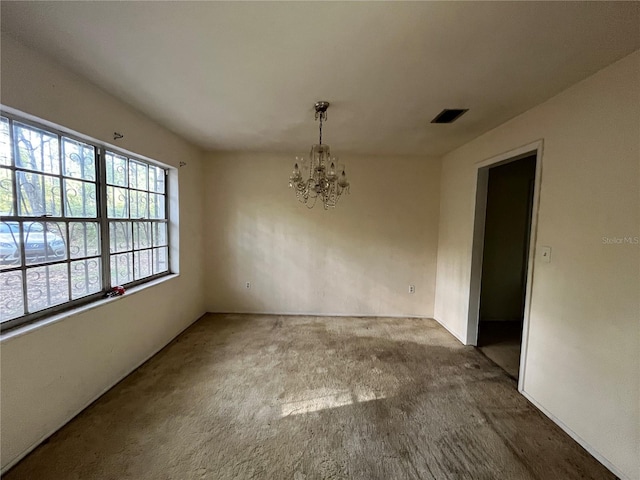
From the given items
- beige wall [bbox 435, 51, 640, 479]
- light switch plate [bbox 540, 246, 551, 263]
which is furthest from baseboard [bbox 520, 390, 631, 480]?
light switch plate [bbox 540, 246, 551, 263]

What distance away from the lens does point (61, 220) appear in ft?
6.36

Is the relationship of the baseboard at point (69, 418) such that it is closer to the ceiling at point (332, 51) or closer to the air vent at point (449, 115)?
the ceiling at point (332, 51)

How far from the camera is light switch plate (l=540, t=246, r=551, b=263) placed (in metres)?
2.14

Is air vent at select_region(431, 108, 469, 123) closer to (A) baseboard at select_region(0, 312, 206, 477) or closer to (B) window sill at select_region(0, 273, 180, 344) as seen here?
(B) window sill at select_region(0, 273, 180, 344)

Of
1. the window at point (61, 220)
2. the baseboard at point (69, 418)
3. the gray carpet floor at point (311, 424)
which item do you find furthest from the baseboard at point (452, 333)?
the window at point (61, 220)

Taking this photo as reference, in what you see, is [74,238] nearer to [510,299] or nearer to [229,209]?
[229,209]

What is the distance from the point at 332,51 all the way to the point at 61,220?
2230 millimetres

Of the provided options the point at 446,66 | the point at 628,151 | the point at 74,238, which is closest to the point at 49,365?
the point at 74,238

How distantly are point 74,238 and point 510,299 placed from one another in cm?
536

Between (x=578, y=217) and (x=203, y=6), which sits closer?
(x=203, y=6)

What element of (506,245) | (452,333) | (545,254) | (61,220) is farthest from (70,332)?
(506,245)

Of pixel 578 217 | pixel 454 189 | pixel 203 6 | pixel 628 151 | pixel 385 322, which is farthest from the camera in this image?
pixel 385 322

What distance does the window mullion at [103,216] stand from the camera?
229 cm

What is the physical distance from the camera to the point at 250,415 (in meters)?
2.03
